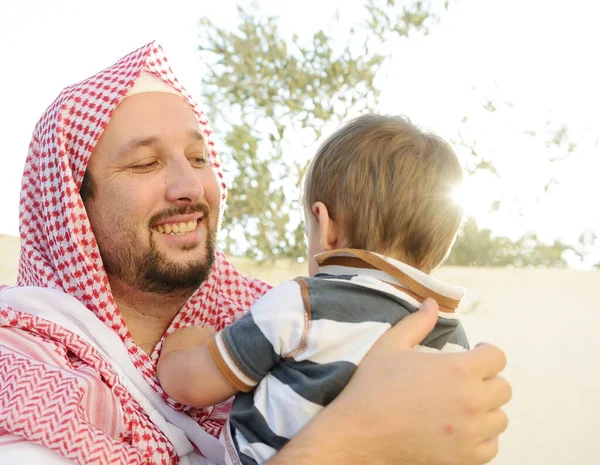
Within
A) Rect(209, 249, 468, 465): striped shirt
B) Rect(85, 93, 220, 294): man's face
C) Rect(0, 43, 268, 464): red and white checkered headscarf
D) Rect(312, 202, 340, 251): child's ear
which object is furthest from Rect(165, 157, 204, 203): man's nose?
Rect(209, 249, 468, 465): striped shirt

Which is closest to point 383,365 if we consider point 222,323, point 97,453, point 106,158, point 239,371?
point 239,371

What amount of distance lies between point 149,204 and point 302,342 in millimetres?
939

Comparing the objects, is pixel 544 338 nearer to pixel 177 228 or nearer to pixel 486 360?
pixel 177 228

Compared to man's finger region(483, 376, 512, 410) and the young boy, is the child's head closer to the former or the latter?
the young boy

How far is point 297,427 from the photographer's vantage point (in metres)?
1.99

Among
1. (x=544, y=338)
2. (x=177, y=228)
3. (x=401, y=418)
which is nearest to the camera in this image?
(x=401, y=418)

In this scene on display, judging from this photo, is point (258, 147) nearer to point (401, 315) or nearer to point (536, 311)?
point (536, 311)

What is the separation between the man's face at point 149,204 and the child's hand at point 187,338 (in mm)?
193

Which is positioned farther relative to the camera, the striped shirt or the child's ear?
the child's ear

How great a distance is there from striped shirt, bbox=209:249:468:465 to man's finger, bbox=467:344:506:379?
0.20 m

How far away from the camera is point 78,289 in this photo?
8.52 feet

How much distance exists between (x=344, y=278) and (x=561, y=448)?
7712 millimetres

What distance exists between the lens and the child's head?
2.17m

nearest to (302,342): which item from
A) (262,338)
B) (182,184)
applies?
(262,338)
